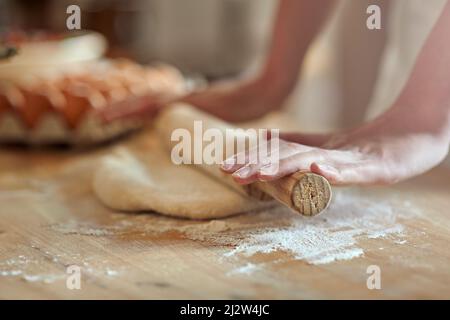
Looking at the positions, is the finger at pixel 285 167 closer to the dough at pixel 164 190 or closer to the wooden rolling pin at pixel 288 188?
the wooden rolling pin at pixel 288 188

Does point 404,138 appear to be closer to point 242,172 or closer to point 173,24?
point 242,172

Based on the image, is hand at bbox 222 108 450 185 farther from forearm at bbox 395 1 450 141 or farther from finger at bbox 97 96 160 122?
finger at bbox 97 96 160 122

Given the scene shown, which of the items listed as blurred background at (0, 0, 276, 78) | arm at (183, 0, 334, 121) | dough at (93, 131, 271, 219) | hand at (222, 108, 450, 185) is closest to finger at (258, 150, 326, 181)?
hand at (222, 108, 450, 185)

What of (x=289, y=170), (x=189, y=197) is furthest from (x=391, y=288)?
(x=189, y=197)

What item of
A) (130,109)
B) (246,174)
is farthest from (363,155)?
(130,109)

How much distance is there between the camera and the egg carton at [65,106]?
1.44m

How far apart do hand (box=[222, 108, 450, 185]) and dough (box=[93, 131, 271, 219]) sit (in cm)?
12

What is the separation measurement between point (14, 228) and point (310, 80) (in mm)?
967

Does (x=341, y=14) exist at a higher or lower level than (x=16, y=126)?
higher

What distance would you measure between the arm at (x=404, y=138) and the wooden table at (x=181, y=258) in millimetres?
86

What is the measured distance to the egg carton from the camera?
4.71 ft

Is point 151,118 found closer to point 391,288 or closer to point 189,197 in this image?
point 189,197
